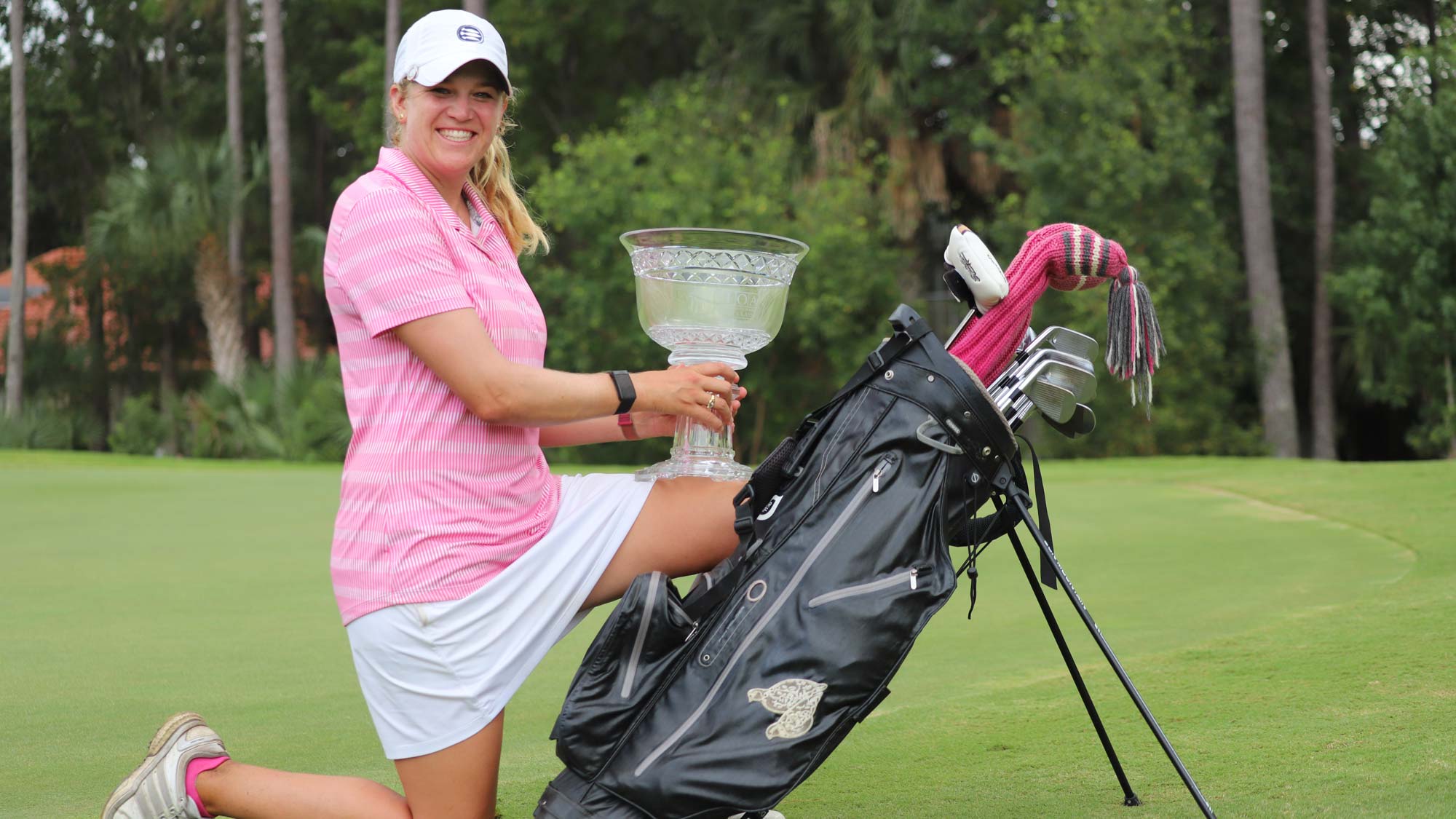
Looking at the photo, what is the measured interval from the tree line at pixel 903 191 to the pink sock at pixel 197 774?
1579 centimetres

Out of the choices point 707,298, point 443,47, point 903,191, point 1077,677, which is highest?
point 903,191

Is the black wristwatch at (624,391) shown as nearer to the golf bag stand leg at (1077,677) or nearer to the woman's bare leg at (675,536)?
the woman's bare leg at (675,536)

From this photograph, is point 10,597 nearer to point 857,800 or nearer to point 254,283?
point 857,800

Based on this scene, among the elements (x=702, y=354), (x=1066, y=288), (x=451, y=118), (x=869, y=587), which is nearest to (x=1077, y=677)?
(x=869, y=587)

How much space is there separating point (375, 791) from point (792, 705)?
82 centimetres

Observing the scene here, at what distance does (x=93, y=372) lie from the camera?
29.5m

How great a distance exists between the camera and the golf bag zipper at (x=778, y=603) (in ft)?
8.38

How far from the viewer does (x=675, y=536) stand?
286cm

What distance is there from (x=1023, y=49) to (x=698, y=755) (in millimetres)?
20624

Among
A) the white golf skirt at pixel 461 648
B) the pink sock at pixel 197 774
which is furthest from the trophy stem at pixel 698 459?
the pink sock at pixel 197 774

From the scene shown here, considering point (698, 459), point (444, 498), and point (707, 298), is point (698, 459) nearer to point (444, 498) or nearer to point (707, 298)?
point (707, 298)

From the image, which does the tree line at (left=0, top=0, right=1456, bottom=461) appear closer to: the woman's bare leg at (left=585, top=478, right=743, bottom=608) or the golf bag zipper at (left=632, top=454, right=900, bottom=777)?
the woman's bare leg at (left=585, top=478, right=743, bottom=608)

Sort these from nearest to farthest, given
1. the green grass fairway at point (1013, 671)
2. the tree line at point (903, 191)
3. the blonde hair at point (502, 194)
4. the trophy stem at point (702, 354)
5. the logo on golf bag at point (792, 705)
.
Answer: the logo on golf bag at point (792, 705), the trophy stem at point (702, 354), the blonde hair at point (502, 194), the green grass fairway at point (1013, 671), the tree line at point (903, 191)

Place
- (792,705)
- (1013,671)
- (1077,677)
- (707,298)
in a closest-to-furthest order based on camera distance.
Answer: (792,705), (707,298), (1077,677), (1013,671)
